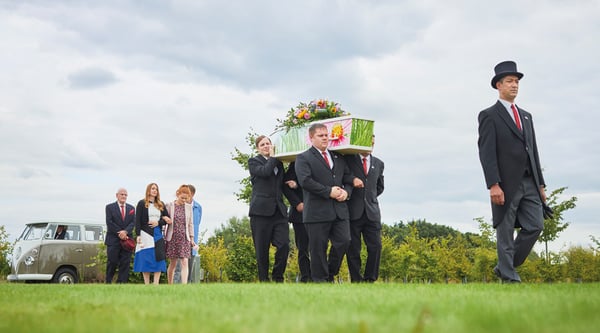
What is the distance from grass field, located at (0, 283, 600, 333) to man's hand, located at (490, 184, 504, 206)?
2423 millimetres

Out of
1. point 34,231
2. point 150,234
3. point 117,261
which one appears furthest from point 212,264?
point 150,234

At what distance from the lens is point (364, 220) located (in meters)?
10.1

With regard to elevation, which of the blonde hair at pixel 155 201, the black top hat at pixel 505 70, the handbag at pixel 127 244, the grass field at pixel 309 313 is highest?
the black top hat at pixel 505 70

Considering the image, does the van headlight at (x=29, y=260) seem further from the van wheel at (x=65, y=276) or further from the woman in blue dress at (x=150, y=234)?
the woman in blue dress at (x=150, y=234)

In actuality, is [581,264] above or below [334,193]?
below

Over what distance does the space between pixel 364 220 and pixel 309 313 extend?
6.26 m

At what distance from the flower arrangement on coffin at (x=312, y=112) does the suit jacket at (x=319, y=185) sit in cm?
132

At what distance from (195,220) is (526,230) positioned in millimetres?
7982

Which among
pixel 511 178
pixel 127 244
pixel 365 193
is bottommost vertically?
pixel 127 244

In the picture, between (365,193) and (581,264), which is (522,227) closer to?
(365,193)

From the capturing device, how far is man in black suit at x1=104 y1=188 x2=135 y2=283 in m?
12.7

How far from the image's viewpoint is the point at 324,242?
360 inches

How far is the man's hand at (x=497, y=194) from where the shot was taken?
755 cm

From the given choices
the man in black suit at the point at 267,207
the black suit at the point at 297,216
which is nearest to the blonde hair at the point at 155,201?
the man in black suit at the point at 267,207
